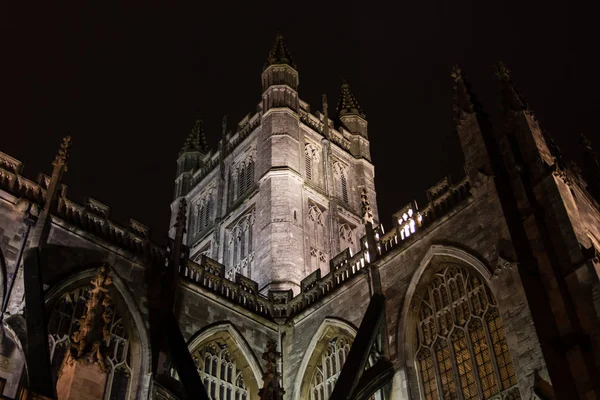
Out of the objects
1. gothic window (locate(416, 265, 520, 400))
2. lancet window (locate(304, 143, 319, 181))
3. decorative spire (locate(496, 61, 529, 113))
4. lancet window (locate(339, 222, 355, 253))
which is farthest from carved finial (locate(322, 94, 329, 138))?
gothic window (locate(416, 265, 520, 400))

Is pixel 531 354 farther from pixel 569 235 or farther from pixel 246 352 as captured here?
pixel 246 352

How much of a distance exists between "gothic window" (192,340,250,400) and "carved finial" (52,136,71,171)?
6.50 meters

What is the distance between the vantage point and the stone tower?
88.1 ft

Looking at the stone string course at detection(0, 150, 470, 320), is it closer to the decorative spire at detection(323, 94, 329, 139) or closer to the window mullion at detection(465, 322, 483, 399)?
the window mullion at detection(465, 322, 483, 399)

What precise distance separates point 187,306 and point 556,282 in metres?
10.1

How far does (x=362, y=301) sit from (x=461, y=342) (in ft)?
12.2

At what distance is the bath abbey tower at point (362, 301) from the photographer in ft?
47.1

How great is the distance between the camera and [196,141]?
39781 mm

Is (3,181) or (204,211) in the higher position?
(204,211)

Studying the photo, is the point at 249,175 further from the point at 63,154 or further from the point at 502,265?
the point at 502,265

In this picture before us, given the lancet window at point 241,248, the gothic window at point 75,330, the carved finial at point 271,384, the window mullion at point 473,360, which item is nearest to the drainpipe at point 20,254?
the gothic window at point 75,330

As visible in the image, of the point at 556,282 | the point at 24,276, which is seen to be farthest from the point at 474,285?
the point at 24,276

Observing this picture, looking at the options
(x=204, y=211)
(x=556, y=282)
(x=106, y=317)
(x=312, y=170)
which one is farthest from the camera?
(x=204, y=211)

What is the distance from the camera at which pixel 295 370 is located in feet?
66.6
